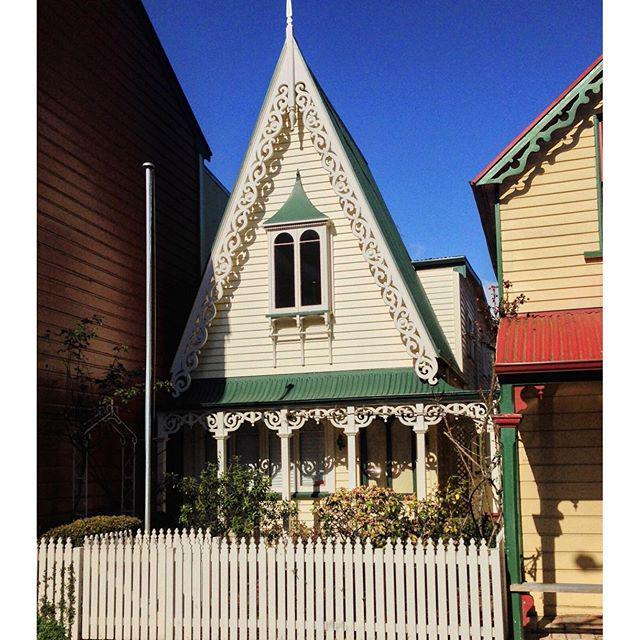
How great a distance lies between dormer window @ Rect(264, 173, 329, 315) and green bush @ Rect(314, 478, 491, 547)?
12.6ft

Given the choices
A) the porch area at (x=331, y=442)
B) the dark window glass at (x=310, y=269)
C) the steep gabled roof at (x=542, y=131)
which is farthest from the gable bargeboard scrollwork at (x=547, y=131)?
the dark window glass at (x=310, y=269)

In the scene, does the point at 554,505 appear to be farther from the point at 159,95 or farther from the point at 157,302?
the point at 159,95

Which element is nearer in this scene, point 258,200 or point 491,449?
point 491,449

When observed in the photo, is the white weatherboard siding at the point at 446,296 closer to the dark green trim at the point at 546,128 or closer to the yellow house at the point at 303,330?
the yellow house at the point at 303,330

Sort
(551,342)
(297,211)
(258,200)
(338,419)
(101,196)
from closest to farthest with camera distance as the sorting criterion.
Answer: (551,342) → (338,419) → (101,196) → (297,211) → (258,200)

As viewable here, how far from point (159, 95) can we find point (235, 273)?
15.8ft

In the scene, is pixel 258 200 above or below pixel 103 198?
above

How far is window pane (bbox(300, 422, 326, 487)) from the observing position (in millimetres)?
15969

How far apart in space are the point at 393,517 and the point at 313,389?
3.34m

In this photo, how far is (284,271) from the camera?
15992mm

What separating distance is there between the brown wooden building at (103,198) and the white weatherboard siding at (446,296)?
540cm

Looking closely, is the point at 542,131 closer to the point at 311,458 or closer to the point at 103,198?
the point at 311,458

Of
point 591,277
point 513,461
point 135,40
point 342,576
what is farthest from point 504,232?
point 135,40

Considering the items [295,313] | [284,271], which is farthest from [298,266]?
[295,313]
